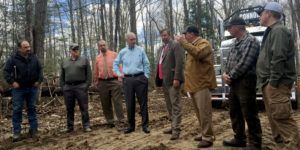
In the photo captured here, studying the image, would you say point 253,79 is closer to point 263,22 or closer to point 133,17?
point 263,22

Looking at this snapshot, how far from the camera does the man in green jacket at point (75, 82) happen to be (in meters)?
8.56

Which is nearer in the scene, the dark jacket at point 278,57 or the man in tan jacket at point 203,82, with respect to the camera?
the dark jacket at point 278,57

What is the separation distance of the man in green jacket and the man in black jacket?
2.23 feet

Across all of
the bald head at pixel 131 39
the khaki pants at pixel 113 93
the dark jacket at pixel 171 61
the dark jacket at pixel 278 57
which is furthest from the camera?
the khaki pants at pixel 113 93

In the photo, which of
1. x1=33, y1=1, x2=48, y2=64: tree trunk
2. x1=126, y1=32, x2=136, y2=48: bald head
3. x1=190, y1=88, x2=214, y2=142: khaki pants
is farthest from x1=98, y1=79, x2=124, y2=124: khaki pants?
x1=33, y1=1, x2=48, y2=64: tree trunk

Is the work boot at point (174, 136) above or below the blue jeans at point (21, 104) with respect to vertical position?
below

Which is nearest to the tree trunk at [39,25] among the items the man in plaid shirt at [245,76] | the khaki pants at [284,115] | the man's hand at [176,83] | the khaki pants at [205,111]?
the man's hand at [176,83]

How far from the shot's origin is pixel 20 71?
25.9 feet

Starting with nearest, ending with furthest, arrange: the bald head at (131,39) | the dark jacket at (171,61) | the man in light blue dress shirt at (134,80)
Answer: the dark jacket at (171,61), the man in light blue dress shirt at (134,80), the bald head at (131,39)

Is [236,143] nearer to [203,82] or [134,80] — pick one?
[203,82]

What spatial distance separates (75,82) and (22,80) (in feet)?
3.83

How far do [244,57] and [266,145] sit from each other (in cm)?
154

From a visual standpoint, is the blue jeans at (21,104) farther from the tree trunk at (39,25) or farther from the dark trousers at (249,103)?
the dark trousers at (249,103)

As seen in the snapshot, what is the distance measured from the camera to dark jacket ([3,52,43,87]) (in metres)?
7.88
